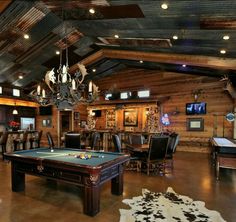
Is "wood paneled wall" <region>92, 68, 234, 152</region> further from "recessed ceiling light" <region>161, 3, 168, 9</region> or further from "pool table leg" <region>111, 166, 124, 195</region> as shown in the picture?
"pool table leg" <region>111, 166, 124, 195</region>

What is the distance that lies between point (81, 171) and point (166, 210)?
1549 mm

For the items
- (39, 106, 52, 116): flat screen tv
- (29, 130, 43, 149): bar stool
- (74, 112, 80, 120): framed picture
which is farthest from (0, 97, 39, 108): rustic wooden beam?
(74, 112, 80, 120): framed picture

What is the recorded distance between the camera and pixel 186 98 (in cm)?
973

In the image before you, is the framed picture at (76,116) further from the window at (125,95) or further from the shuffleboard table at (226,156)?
the shuffleboard table at (226,156)

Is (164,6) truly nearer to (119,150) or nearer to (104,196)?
(119,150)

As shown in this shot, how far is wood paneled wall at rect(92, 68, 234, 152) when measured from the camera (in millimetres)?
8875

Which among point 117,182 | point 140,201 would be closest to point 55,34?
point 117,182

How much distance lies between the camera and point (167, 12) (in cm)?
377

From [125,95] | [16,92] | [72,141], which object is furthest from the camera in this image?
[125,95]

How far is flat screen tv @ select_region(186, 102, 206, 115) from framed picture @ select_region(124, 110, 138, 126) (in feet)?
9.75

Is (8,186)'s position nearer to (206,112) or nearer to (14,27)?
(14,27)

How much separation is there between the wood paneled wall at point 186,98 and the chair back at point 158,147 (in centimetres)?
482

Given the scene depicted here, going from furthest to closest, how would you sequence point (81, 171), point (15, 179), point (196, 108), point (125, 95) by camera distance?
point (125, 95) → point (196, 108) → point (15, 179) → point (81, 171)

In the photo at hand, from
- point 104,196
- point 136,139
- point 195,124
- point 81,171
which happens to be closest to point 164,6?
point 81,171
